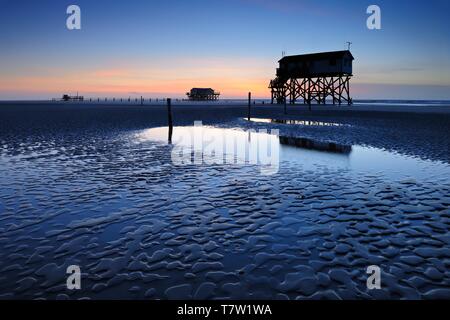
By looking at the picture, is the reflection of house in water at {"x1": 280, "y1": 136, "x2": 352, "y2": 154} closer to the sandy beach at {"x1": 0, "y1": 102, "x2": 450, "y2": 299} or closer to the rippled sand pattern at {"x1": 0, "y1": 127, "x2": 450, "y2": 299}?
the sandy beach at {"x1": 0, "y1": 102, "x2": 450, "y2": 299}

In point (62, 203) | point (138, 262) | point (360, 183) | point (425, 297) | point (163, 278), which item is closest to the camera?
point (425, 297)

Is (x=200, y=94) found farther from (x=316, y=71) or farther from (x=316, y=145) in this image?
(x=316, y=145)

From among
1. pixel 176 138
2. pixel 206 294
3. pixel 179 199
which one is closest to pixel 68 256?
pixel 206 294

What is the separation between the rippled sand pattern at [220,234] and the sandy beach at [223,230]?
0.03 meters

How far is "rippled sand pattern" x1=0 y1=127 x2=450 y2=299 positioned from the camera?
463 centimetres

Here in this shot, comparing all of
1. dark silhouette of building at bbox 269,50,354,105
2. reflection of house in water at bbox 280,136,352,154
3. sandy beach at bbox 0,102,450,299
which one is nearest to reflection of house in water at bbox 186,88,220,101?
dark silhouette of building at bbox 269,50,354,105

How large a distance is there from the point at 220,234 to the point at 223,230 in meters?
0.20

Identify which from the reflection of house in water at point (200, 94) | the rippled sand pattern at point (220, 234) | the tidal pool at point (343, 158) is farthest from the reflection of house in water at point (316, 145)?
the reflection of house in water at point (200, 94)

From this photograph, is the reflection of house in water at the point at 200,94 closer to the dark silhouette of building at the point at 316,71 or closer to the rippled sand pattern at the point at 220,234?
the dark silhouette of building at the point at 316,71

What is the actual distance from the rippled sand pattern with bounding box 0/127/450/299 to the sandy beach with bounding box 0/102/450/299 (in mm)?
28

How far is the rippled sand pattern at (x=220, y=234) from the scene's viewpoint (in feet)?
15.2
